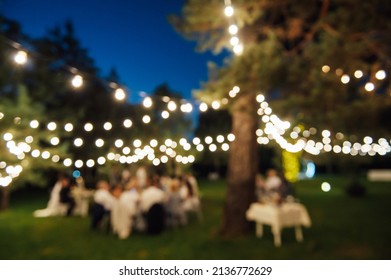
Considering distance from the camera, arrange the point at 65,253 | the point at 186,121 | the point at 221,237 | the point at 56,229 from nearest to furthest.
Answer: the point at 65,253 < the point at 221,237 < the point at 56,229 < the point at 186,121

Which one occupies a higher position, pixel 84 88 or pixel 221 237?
pixel 84 88

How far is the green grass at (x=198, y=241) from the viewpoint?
4934 millimetres

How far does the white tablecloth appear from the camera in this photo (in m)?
5.27

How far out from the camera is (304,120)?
15.1 ft

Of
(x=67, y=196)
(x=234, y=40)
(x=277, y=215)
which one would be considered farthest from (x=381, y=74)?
(x=67, y=196)

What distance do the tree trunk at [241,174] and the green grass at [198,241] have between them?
0.27 metres

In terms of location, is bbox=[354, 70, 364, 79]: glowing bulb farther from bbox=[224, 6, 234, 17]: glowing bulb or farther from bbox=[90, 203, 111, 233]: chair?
bbox=[90, 203, 111, 233]: chair

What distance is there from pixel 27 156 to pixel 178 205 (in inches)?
151

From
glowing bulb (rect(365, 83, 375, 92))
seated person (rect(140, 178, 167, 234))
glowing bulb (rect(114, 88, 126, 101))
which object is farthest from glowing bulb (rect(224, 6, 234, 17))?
seated person (rect(140, 178, 167, 234))

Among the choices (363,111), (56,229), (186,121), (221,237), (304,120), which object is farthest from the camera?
(186,121)

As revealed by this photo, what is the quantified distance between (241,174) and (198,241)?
1229 millimetres

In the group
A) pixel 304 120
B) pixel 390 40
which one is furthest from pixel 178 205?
pixel 390 40

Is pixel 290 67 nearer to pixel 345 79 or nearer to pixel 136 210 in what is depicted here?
pixel 345 79

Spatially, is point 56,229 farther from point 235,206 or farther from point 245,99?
point 245,99
